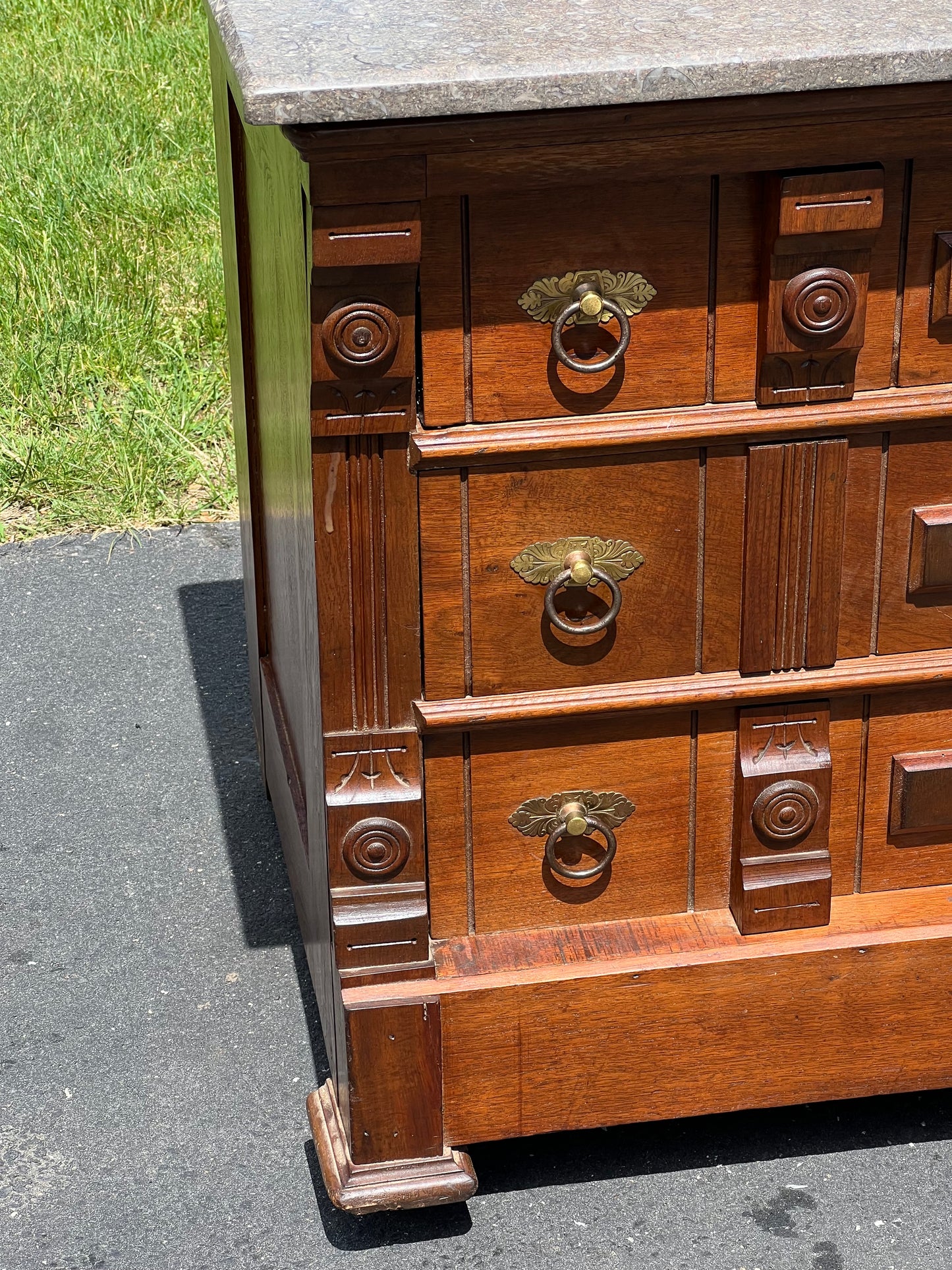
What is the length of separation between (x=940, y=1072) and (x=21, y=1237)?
114cm

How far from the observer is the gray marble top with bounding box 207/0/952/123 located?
1466mm

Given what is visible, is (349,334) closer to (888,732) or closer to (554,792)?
(554,792)

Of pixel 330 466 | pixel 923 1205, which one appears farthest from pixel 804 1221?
pixel 330 466

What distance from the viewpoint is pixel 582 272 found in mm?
1662

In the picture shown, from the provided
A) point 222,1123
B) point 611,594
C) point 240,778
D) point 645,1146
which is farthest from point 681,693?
point 240,778

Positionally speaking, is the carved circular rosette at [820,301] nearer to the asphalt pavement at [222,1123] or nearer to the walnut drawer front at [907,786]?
the walnut drawer front at [907,786]

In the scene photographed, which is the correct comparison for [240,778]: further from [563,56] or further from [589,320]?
[563,56]

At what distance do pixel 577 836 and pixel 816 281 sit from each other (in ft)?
2.24

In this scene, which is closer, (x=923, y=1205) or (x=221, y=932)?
(x=923, y=1205)

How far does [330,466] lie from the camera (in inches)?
66.2

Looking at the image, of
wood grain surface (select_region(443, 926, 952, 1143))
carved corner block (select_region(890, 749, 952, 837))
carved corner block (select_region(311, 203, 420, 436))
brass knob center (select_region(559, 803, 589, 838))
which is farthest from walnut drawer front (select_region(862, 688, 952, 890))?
carved corner block (select_region(311, 203, 420, 436))

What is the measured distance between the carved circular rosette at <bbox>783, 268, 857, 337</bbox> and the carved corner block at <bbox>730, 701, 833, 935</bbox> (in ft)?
1.49

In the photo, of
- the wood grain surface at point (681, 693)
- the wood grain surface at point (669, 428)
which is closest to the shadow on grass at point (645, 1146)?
the wood grain surface at point (681, 693)

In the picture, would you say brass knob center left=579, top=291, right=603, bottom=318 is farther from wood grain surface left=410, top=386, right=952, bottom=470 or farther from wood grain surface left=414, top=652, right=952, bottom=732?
wood grain surface left=414, top=652, right=952, bottom=732
